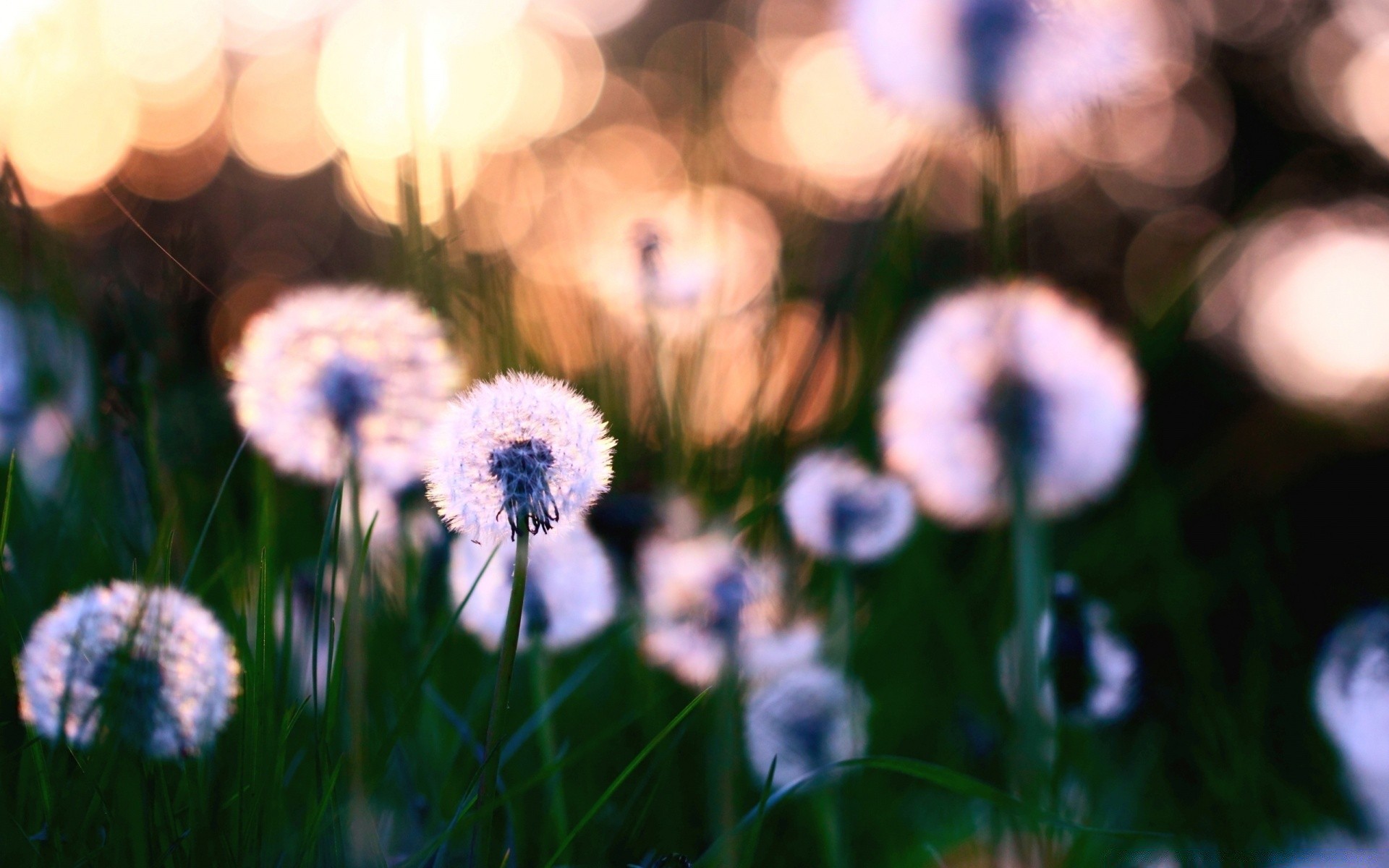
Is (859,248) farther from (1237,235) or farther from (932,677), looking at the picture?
(932,677)

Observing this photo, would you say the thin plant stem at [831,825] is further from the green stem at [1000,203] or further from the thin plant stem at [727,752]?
the green stem at [1000,203]

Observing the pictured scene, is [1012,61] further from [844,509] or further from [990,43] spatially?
[844,509]

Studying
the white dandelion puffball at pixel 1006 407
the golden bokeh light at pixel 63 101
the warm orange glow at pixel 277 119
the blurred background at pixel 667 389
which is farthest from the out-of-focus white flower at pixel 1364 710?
the warm orange glow at pixel 277 119

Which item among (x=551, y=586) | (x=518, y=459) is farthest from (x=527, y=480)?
(x=551, y=586)

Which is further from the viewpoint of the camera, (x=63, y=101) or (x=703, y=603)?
(x=63, y=101)

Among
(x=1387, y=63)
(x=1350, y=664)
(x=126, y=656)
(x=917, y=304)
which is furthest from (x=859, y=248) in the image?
(x=1387, y=63)

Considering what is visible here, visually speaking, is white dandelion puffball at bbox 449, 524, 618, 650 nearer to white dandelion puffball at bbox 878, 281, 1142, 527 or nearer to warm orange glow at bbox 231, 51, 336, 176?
white dandelion puffball at bbox 878, 281, 1142, 527
